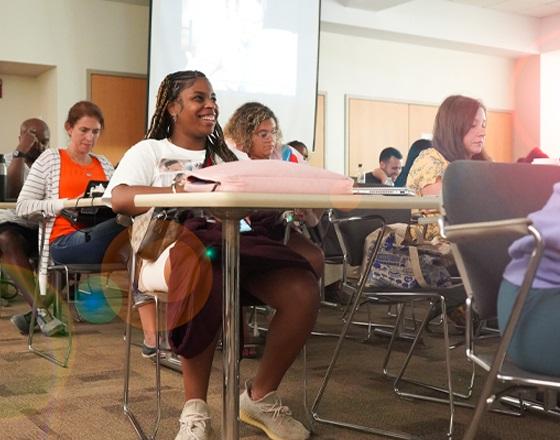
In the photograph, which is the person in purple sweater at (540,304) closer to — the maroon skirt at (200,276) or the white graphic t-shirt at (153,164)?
the maroon skirt at (200,276)

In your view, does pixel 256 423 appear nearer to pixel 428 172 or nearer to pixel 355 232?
pixel 355 232

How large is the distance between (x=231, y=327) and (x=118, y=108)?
6.36 meters

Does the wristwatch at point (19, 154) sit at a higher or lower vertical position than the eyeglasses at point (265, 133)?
lower

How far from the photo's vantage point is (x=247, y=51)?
790cm

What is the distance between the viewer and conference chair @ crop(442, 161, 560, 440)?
4.05 ft

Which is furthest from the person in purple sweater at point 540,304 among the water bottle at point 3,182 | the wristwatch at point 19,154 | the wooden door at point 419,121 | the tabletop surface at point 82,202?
the wooden door at point 419,121

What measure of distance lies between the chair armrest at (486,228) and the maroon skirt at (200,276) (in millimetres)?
787

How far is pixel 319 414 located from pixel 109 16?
6.11 m

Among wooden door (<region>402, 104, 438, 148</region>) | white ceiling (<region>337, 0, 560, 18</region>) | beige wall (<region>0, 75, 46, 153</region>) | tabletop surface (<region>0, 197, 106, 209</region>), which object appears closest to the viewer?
tabletop surface (<region>0, 197, 106, 209</region>)

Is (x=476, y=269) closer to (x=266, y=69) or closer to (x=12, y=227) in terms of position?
(x=12, y=227)

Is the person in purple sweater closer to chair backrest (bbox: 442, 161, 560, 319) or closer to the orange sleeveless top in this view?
chair backrest (bbox: 442, 161, 560, 319)

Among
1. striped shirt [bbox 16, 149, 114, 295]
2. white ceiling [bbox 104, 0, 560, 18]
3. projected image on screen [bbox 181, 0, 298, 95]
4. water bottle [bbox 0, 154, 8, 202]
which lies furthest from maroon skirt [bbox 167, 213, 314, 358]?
white ceiling [bbox 104, 0, 560, 18]

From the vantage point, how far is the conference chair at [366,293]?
2.25 meters

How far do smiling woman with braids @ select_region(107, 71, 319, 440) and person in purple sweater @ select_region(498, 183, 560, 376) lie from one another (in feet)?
2.75
